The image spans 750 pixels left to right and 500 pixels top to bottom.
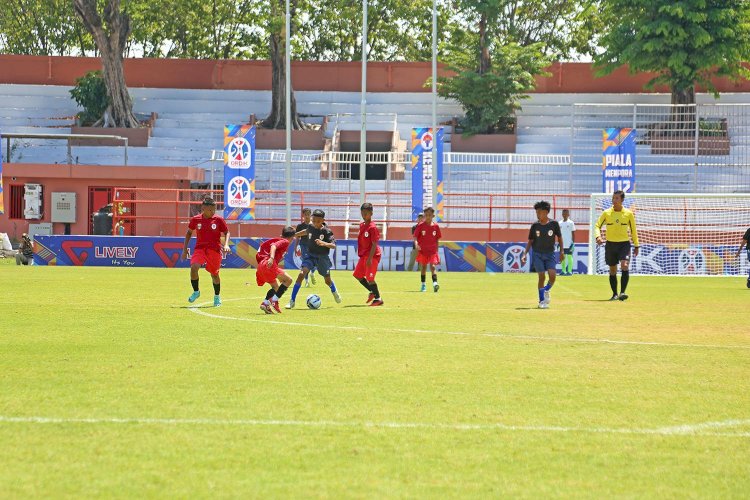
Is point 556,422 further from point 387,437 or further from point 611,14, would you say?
point 611,14

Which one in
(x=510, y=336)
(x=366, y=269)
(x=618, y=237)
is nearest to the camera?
(x=510, y=336)

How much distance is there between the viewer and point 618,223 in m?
22.7

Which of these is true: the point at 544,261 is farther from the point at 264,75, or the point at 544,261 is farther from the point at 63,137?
the point at 264,75

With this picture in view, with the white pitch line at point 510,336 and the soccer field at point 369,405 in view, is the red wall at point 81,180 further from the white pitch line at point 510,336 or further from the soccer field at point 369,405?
the white pitch line at point 510,336

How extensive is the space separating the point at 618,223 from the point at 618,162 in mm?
15959

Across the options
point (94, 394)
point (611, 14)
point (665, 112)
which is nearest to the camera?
point (94, 394)

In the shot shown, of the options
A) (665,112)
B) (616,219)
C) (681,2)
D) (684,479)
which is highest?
(681,2)

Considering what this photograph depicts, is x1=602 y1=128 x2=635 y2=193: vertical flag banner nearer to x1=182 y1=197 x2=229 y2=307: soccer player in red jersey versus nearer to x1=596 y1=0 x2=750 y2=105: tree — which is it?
x1=596 y1=0 x2=750 y2=105: tree

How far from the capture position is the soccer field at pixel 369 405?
6793 millimetres

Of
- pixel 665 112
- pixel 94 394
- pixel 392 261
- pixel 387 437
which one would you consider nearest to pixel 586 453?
pixel 387 437

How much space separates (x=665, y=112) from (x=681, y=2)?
587 cm

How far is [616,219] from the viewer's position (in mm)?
22688

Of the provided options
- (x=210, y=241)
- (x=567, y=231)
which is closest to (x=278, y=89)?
(x=567, y=231)

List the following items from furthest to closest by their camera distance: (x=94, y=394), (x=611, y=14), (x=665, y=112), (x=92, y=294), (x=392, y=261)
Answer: (x=611, y=14), (x=665, y=112), (x=392, y=261), (x=92, y=294), (x=94, y=394)
